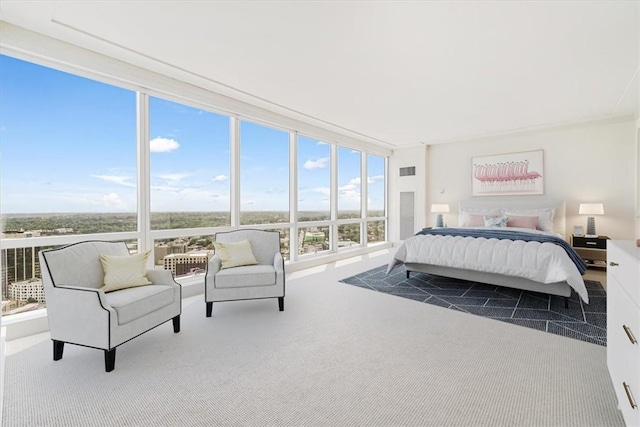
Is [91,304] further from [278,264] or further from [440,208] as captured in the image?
[440,208]

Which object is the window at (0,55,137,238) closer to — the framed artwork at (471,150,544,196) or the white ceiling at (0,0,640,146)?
the white ceiling at (0,0,640,146)

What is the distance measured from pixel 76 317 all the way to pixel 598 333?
14.1 ft

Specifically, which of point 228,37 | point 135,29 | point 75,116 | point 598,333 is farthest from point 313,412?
point 75,116

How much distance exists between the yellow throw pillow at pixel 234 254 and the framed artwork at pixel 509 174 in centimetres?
540

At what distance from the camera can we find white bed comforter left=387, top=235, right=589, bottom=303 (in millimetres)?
3281

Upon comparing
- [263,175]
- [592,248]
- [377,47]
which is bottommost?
[592,248]

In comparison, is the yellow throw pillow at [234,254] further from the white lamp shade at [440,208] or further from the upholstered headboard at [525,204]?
the upholstered headboard at [525,204]

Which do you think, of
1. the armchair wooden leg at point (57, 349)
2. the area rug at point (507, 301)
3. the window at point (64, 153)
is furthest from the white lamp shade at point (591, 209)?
the armchair wooden leg at point (57, 349)

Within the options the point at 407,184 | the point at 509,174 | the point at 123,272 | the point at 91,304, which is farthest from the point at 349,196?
the point at 91,304

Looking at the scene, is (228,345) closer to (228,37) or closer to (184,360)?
(184,360)

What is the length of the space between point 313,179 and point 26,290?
14.5 ft

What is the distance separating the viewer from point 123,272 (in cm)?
265

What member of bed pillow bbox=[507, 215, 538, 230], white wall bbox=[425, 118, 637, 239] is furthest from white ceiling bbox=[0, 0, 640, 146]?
bed pillow bbox=[507, 215, 538, 230]

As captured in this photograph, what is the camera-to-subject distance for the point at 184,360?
2.29 m
